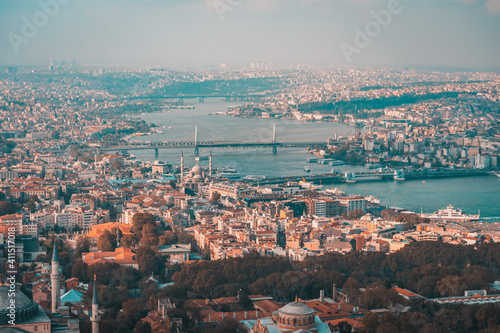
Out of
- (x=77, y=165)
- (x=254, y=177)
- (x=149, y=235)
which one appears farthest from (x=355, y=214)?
(x=77, y=165)

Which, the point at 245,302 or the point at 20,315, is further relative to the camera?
the point at 245,302

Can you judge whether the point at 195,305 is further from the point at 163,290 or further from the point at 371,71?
the point at 371,71

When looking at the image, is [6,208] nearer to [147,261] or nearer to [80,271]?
[147,261]

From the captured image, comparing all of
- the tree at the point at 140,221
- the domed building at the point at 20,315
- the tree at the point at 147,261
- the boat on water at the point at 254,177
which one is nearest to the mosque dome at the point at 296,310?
the domed building at the point at 20,315

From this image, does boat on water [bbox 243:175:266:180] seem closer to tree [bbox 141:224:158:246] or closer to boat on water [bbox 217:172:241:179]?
boat on water [bbox 217:172:241:179]

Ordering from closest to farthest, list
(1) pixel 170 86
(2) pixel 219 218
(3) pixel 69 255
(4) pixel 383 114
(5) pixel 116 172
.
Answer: (3) pixel 69 255 < (2) pixel 219 218 < (5) pixel 116 172 < (4) pixel 383 114 < (1) pixel 170 86

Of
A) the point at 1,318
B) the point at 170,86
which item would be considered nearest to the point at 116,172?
the point at 1,318

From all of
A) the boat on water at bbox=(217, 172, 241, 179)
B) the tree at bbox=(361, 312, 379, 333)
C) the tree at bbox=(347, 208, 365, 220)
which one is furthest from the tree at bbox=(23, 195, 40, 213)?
the tree at bbox=(361, 312, 379, 333)
